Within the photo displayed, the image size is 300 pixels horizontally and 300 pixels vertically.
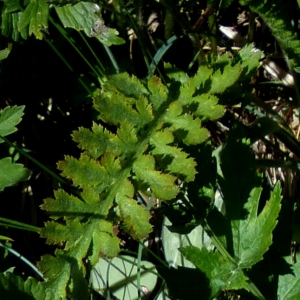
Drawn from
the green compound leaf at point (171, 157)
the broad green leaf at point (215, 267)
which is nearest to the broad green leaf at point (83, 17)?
the green compound leaf at point (171, 157)

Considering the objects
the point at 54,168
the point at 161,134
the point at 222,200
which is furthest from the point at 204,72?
the point at 54,168

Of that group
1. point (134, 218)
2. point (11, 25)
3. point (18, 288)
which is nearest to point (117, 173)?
point (134, 218)

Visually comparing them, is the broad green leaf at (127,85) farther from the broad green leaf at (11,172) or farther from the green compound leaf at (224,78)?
the broad green leaf at (11,172)

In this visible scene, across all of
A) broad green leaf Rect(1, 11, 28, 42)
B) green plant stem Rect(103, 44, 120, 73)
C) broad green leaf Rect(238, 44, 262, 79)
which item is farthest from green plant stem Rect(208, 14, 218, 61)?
broad green leaf Rect(1, 11, 28, 42)

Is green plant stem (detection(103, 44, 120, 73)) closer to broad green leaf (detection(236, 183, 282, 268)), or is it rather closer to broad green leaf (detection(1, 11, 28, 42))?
broad green leaf (detection(1, 11, 28, 42))

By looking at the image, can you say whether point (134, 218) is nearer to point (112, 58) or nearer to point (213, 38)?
point (112, 58)

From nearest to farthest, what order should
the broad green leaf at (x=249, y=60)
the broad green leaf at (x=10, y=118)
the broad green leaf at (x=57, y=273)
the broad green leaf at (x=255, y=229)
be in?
1. the broad green leaf at (x=57, y=273)
2. the broad green leaf at (x=255, y=229)
3. the broad green leaf at (x=249, y=60)
4. the broad green leaf at (x=10, y=118)
